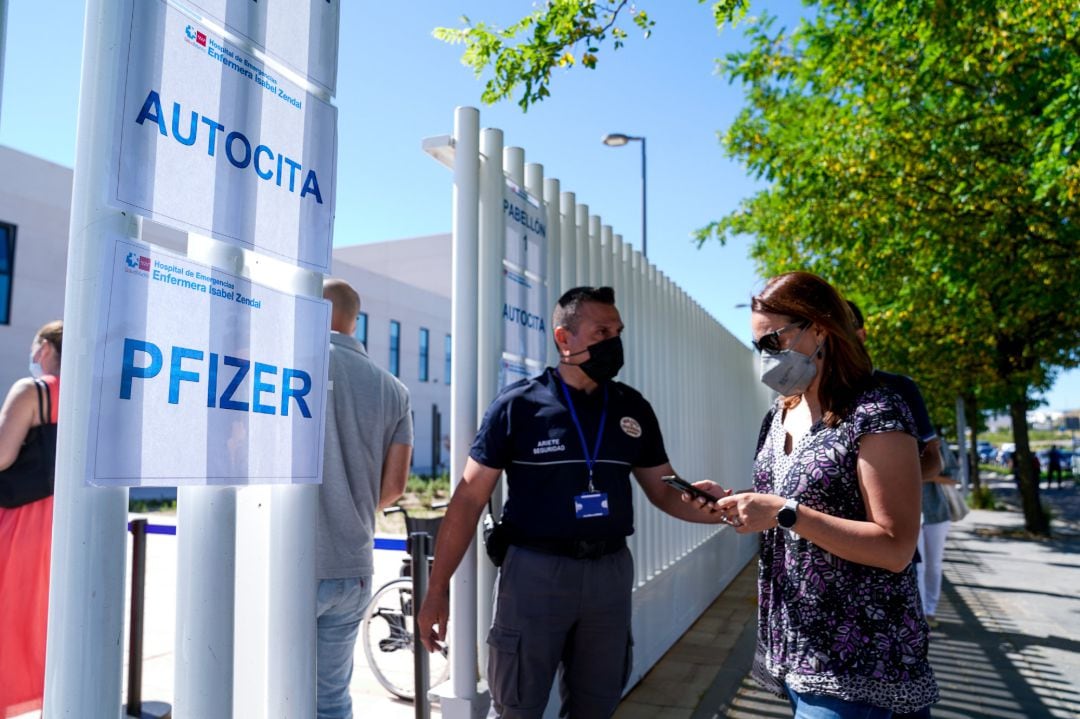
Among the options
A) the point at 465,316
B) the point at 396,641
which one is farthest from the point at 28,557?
the point at 465,316

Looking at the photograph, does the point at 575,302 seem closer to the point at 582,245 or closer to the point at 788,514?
the point at 788,514

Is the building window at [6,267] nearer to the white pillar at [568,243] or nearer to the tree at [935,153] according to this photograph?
the tree at [935,153]

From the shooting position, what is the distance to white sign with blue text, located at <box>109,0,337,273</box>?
139 centimetres

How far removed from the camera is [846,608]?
2.14 m

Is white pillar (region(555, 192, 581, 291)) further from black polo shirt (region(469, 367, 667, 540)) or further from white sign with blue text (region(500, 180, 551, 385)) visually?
black polo shirt (region(469, 367, 667, 540))

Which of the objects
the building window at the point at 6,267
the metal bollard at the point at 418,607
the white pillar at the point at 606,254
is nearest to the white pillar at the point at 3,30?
the metal bollard at the point at 418,607

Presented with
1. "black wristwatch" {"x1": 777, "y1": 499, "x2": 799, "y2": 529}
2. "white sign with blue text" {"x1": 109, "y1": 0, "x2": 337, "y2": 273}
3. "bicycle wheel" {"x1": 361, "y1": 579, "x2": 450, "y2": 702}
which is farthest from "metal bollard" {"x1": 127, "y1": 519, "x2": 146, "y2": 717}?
"black wristwatch" {"x1": 777, "y1": 499, "x2": 799, "y2": 529}

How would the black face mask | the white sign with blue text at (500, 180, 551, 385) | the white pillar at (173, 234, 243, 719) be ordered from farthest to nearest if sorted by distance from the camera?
the white sign with blue text at (500, 180, 551, 385) → the black face mask → the white pillar at (173, 234, 243, 719)

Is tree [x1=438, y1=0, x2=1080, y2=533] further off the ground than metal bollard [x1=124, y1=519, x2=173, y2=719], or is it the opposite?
tree [x1=438, y1=0, x2=1080, y2=533]

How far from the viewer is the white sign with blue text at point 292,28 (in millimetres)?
1615

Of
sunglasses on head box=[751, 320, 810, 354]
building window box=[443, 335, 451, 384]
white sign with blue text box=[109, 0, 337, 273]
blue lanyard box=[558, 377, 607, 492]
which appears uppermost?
building window box=[443, 335, 451, 384]

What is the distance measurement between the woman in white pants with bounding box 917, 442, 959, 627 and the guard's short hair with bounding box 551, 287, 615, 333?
4641 mm

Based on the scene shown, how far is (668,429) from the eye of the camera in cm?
640

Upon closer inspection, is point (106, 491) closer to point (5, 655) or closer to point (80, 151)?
point (80, 151)
